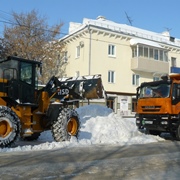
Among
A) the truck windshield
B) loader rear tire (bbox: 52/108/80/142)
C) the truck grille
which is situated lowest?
loader rear tire (bbox: 52/108/80/142)

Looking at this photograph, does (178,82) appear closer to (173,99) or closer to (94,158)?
(173,99)

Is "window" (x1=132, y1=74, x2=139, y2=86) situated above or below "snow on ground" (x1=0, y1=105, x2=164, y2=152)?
above

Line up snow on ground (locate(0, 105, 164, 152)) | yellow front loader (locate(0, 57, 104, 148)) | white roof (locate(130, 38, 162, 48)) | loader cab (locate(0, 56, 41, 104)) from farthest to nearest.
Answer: white roof (locate(130, 38, 162, 48)), snow on ground (locate(0, 105, 164, 152)), loader cab (locate(0, 56, 41, 104)), yellow front loader (locate(0, 57, 104, 148))

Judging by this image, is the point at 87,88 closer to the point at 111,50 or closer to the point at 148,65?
the point at 111,50

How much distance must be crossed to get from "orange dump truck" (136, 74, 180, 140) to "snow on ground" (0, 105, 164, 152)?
0.69 m

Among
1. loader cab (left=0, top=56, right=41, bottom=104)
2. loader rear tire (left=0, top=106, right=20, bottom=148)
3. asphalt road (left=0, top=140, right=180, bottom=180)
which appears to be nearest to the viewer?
asphalt road (left=0, top=140, right=180, bottom=180)

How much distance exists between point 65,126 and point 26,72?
2459 millimetres

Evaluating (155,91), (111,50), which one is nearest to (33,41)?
(111,50)

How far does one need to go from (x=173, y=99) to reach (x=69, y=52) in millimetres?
24322

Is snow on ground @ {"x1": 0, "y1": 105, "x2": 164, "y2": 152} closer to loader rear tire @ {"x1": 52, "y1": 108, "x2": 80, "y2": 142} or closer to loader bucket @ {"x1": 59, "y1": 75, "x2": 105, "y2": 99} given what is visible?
loader rear tire @ {"x1": 52, "y1": 108, "x2": 80, "y2": 142}

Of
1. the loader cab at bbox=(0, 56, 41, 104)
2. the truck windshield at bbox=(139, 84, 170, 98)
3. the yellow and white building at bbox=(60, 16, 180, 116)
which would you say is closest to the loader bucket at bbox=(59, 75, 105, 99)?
the loader cab at bbox=(0, 56, 41, 104)

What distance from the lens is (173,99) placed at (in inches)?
603

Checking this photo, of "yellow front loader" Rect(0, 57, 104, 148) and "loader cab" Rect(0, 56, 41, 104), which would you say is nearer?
"yellow front loader" Rect(0, 57, 104, 148)

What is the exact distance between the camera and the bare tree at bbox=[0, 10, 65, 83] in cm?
3578
